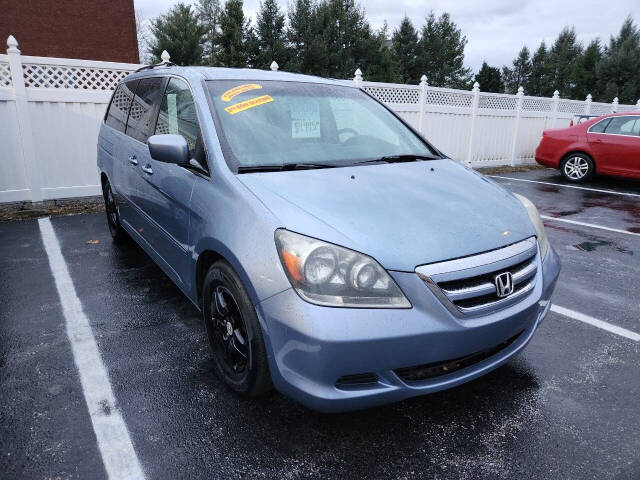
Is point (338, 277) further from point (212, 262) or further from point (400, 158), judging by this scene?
point (400, 158)

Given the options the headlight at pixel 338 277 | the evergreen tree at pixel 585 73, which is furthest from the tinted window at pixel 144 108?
the evergreen tree at pixel 585 73

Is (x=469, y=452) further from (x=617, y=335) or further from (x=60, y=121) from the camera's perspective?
A: (x=60, y=121)

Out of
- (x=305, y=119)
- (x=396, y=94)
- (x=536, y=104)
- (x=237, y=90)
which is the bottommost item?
(x=305, y=119)

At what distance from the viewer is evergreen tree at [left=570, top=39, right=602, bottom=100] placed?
4647 cm

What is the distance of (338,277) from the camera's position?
1819 millimetres

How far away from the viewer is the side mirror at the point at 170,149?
247 cm

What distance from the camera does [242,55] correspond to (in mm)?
33031

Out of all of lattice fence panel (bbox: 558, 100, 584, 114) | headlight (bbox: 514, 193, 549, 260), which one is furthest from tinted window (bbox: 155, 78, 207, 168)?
lattice fence panel (bbox: 558, 100, 584, 114)

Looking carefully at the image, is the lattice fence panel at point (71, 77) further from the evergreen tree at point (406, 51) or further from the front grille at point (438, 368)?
the evergreen tree at point (406, 51)

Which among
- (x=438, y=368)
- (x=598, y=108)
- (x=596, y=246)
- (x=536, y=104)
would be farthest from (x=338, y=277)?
(x=598, y=108)

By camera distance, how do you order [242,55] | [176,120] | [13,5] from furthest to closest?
[242,55] < [13,5] < [176,120]

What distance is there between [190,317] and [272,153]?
145 centimetres

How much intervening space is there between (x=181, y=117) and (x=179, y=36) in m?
39.3

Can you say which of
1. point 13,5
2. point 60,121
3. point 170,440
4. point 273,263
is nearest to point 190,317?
point 170,440
